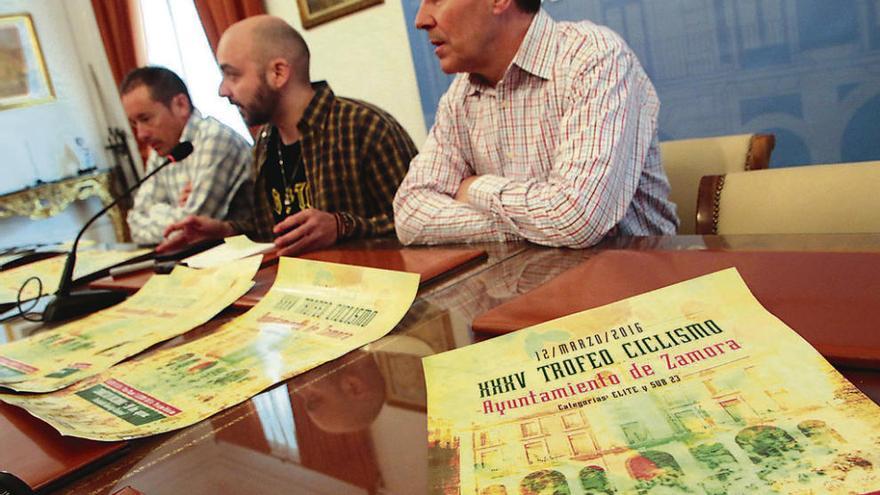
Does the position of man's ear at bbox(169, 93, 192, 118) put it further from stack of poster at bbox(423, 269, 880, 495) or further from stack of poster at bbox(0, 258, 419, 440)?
stack of poster at bbox(423, 269, 880, 495)

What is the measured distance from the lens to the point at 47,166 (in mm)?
5453

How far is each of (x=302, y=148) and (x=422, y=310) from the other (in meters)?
1.40

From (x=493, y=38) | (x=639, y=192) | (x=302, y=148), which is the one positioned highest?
(x=493, y=38)

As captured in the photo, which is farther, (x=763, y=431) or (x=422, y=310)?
(x=422, y=310)

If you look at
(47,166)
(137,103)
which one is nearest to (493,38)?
(137,103)

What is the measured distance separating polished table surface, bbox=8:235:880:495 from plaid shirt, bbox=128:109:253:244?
1.71 metres

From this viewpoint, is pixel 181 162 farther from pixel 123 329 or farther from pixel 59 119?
pixel 59 119

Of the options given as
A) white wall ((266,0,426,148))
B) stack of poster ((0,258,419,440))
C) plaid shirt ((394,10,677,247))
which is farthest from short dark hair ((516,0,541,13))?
white wall ((266,0,426,148))

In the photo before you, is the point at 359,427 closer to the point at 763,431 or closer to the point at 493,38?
the point at 763,431

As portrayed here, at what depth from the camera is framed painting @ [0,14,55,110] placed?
5.28m

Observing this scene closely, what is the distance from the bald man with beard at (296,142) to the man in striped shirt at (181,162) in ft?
0.61

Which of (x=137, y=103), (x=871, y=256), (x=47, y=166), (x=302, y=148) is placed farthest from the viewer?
(x=47, y=166)

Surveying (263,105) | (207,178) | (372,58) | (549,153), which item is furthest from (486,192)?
(372,58)

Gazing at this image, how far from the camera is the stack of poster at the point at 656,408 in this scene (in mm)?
422
